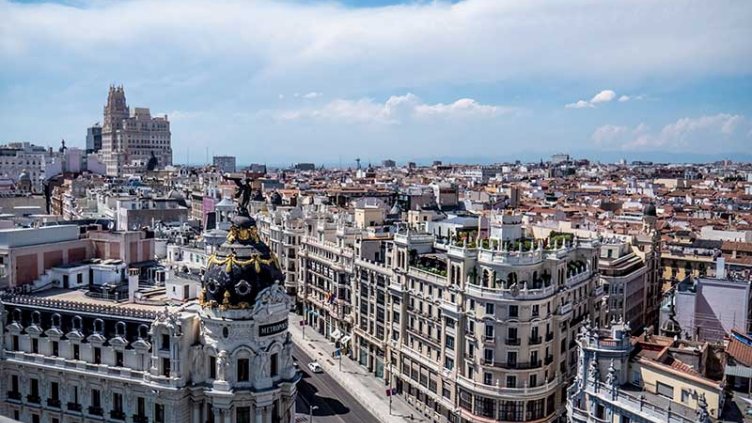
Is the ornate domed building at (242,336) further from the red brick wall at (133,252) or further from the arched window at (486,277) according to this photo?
the red brick wall at (133,252)

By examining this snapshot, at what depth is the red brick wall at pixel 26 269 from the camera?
8307cm

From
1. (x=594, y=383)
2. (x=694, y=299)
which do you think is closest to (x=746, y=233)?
(x=694, y=299)

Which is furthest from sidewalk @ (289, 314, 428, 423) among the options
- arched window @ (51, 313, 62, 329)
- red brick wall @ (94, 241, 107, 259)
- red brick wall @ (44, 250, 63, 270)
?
red brick wall @ (44, 250, 63, 270)

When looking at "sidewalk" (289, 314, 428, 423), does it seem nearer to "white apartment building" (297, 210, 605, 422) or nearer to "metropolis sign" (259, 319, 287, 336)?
"white apartment building" (297, 210, 605, 422)

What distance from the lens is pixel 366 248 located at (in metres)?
114

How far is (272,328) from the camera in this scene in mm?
68188

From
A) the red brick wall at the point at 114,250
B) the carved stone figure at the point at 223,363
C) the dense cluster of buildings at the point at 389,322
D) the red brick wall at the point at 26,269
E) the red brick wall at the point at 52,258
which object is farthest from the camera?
the red brick wall at the point at 114,250

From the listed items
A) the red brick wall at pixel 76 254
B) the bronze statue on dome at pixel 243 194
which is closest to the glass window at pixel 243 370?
the bronze statue on dome at pixel 243 194

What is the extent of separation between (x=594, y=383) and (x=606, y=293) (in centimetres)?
5605

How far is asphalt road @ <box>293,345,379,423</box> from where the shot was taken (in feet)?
309

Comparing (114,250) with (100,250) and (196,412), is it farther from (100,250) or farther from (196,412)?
(196,412)

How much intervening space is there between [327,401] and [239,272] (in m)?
39.0

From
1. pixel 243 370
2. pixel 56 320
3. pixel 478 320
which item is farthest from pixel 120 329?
pixel 478 320

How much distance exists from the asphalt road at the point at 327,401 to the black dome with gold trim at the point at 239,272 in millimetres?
31820
